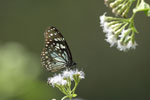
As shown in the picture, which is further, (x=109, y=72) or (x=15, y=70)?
(x=109, y=72)

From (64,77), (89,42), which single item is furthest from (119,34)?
(89,42)

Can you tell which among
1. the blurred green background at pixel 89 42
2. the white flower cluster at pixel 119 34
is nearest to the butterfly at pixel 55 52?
the white flower cluster at pixel 119 34

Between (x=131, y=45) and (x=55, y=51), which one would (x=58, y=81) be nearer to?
(x=131, y=45)

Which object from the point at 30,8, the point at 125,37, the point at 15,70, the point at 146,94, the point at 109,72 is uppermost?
the point at 30,8

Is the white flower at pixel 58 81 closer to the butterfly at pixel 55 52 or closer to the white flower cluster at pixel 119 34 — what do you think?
the white flower cluster at pixel 119 34

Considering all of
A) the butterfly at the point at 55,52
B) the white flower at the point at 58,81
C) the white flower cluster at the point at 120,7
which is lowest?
the white flower at the point at 58,81

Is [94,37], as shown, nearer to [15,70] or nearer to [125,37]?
[15,70]

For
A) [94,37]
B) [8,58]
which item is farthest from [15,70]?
[94,37]
